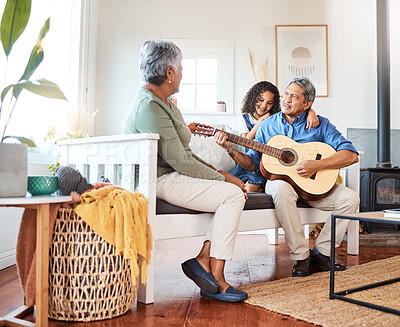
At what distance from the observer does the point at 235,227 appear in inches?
71.8

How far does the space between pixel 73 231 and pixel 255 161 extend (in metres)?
1.44

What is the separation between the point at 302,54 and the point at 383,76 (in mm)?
825

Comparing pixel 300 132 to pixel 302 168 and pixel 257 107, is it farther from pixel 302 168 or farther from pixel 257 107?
pixel 257 107

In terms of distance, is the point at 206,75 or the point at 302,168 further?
the point at 206,75

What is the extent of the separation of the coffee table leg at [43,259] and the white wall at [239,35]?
121 inches

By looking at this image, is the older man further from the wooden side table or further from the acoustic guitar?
the wooden side table

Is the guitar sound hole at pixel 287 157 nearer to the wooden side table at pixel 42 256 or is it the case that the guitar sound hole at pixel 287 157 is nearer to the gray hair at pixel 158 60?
the gray hair at pixel 158 60

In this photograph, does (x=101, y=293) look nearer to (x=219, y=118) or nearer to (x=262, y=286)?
(x=262, y=286)

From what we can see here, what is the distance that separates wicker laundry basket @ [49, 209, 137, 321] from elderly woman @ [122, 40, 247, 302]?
42 cm

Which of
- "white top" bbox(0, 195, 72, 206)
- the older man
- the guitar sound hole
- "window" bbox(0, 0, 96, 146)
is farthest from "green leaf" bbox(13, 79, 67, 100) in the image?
the guitar sound hole

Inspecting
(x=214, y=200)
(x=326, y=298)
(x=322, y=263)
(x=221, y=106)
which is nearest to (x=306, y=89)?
(x=322, y=263)

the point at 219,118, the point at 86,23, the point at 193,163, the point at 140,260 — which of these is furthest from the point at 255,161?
the point at 86,23

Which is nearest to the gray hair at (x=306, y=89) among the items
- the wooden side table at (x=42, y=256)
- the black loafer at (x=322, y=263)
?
the black loafer at (x=322, y=263)

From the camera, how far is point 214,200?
183 centimetres
